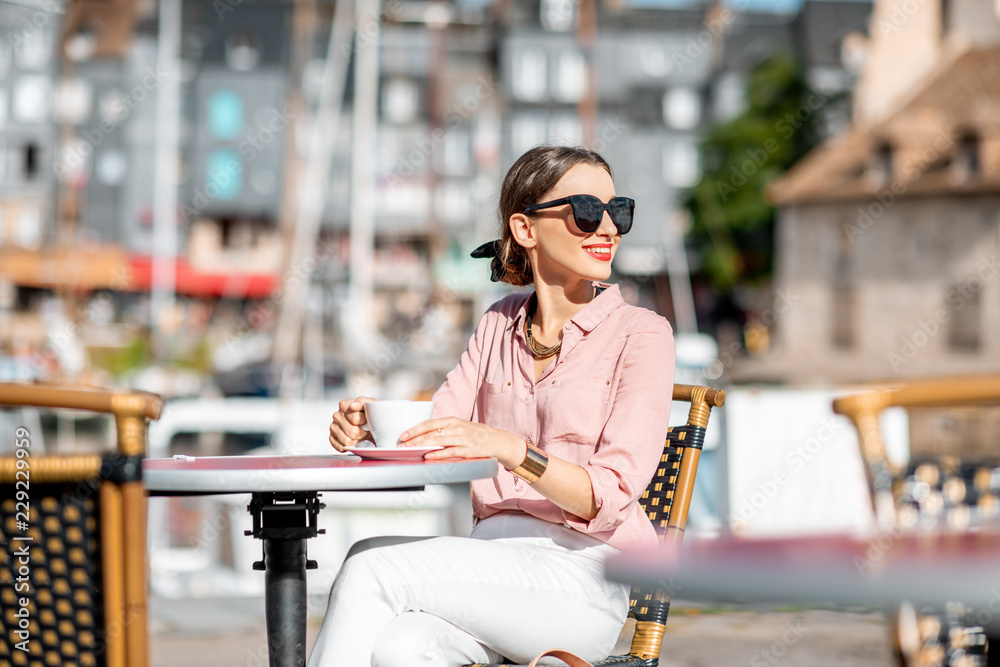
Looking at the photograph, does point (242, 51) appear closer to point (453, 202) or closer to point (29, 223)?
point (453, 202)

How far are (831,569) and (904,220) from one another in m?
33.0

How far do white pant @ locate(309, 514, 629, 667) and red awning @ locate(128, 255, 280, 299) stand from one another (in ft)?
139

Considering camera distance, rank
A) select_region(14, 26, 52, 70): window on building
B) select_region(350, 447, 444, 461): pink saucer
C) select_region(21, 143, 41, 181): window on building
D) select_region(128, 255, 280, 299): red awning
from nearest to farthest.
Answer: select_region(350, 447, 444, 461): pink saucer, select_region(128, 255, 280, 299): red awning, select_region(21, 143, 41, 181): window on building, select_region(14, 26, 52, 70): window on building

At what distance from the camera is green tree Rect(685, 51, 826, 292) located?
43000 mm

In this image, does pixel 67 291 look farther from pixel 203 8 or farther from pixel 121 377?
pixel 203 8

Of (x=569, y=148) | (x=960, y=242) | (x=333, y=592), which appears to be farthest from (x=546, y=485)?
(x=960, y=242)

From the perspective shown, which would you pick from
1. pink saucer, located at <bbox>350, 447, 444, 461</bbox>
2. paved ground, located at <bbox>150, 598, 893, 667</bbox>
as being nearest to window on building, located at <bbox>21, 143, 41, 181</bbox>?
paved ground, located at <bbox>150, 598, 893, 667</bbox>

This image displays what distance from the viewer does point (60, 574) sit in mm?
1758

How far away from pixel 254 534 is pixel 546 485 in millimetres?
657

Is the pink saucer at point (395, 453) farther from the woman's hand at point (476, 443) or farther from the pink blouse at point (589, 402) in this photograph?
the pink blouse at point (589, 402)

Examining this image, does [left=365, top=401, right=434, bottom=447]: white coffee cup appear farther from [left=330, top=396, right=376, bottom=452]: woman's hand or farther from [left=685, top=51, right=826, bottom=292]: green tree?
[left=685, top=51, right=826, bottom=292]: green tree

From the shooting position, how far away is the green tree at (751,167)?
141ft

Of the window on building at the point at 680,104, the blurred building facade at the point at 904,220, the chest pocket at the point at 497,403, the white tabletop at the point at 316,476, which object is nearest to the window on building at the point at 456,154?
the window on building at the point at 680,104

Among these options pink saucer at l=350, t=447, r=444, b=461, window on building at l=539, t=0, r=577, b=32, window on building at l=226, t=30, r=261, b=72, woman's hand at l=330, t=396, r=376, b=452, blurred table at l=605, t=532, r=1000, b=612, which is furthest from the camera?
window on building at l=539, t=0, r=577, b=32
